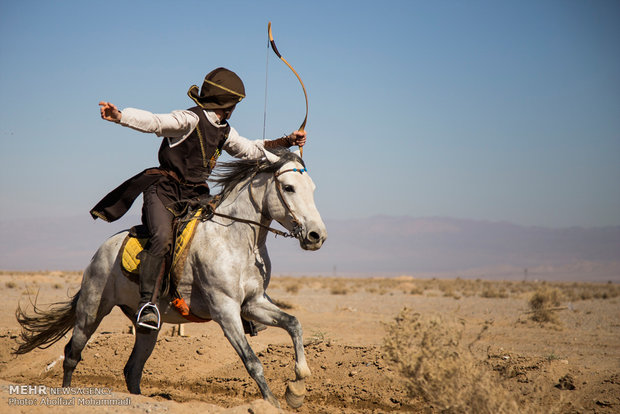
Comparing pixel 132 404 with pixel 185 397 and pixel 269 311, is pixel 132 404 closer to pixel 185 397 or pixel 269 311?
pixel 269 311

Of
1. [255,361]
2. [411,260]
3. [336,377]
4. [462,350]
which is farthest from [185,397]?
[411,260]

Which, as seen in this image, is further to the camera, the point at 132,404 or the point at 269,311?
→ the point at 269,311

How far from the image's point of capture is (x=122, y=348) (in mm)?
10844

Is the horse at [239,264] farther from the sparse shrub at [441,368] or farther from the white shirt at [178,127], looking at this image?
the sparse shrub at [441,368]

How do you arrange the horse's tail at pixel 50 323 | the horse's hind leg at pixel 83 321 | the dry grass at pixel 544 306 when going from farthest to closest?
the dry grass at pixel 544 306
the horse's tail at pixel 50 323
the horse's hind leg at pixel 83 321

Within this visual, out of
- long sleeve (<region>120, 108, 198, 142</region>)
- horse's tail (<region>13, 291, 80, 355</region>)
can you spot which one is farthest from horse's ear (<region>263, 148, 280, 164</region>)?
horse's tail (<region>13, 291, 80, 355</region>)

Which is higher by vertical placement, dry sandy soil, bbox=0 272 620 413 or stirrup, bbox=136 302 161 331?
stirrup, bbox=136 302 161 331

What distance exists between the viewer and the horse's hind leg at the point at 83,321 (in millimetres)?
7180

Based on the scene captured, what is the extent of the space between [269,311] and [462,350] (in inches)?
78.0

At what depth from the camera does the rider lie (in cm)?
614

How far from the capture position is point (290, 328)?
611 centimetres

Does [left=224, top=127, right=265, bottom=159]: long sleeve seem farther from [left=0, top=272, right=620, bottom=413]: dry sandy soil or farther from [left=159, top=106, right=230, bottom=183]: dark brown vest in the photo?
[left=0, top=272, right=620, bottom=413]: dry sandy soil

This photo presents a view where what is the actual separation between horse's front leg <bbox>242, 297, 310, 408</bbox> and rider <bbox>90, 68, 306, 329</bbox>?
1.01 metres

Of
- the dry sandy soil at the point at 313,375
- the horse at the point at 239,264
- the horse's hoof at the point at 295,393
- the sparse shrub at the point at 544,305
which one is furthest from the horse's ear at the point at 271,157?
the sparse shrub at the point at 544,305
